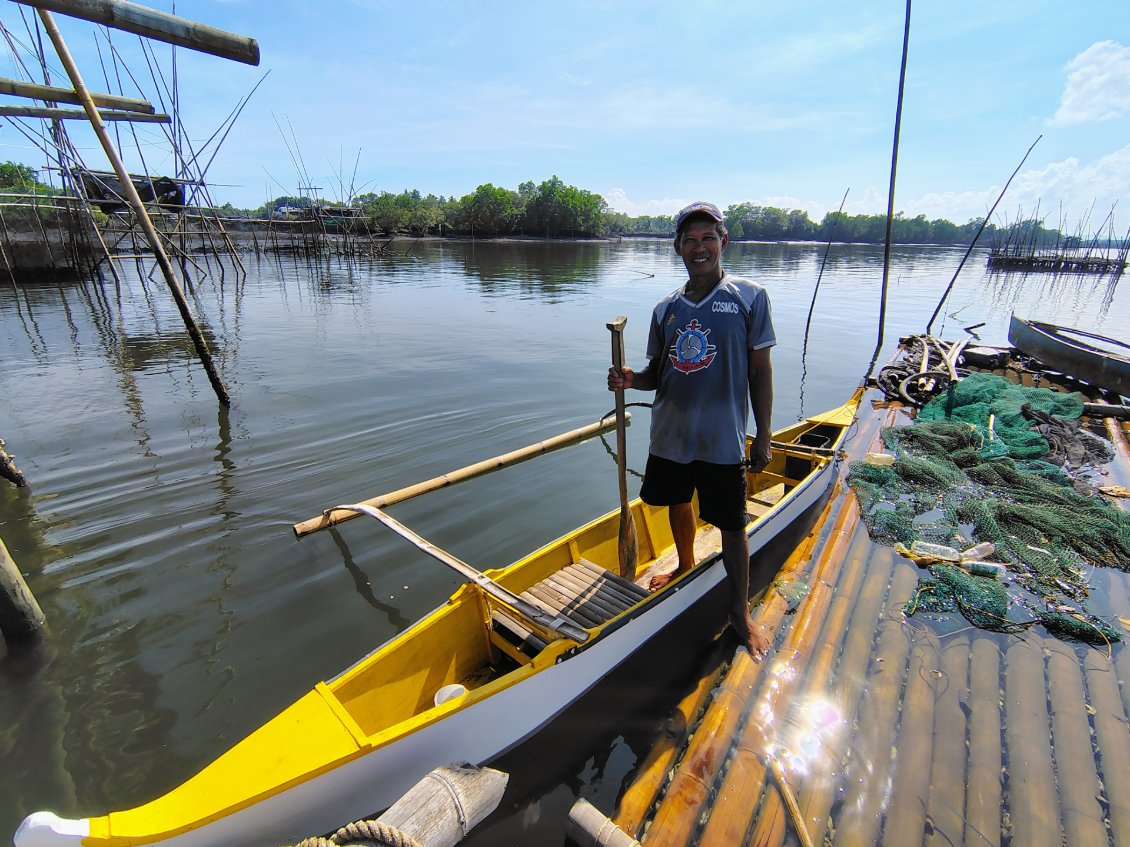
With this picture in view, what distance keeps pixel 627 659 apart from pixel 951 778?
6.27 feet

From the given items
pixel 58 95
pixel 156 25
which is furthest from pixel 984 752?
pixel 58 95

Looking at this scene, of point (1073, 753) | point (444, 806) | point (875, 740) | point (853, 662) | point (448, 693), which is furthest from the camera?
point (853, 662)

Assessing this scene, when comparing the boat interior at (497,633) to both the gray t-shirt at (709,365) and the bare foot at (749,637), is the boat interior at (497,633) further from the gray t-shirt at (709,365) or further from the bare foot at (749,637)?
the gray t-shirt at (709,365)

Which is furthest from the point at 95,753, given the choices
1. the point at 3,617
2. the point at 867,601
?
the point at 867,601

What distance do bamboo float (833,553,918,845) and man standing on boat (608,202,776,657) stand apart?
112 centimetres

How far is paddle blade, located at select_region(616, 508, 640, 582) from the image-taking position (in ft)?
13.2

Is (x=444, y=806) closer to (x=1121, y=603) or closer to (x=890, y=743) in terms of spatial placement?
(x=890, y=743)

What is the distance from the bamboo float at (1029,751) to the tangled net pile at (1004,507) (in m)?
0.40

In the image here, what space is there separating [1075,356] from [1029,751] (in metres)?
11.2

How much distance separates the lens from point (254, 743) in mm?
2311

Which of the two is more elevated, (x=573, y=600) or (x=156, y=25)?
(x=156, y=25)

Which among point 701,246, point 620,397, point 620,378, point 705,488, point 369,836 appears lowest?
point 369,836

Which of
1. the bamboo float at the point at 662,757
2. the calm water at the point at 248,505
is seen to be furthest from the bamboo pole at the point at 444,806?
the bamboo float at the point at 662,757

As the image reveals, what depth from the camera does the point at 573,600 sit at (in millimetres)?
3609
